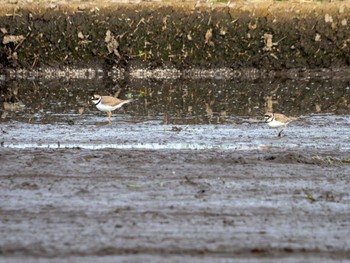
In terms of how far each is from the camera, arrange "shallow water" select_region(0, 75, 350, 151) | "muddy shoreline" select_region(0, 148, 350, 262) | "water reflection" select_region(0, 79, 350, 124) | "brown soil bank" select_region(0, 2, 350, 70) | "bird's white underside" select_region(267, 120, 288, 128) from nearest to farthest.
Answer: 1. "muddy shoreline" select_region(0, 148, 350, 262)
2. "shallow water" select_region(0, 75, 350, 151)
3. "bird's white underside" select_region(267, 120, 288, 128)
4. "water reflection" select_region(0, 79, 350, 124)
5. "brown soil bank" select_region(0, 2, 350, 70)

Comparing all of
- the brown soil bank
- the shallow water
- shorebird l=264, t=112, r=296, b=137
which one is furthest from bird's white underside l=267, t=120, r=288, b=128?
the brown soil bank

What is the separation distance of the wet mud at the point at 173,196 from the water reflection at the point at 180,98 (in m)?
2.36

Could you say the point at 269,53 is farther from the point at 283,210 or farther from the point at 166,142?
the point at 283,210

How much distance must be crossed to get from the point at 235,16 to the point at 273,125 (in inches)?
434

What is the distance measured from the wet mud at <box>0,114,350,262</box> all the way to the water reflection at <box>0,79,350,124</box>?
236 cm

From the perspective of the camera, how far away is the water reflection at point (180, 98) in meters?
16.7

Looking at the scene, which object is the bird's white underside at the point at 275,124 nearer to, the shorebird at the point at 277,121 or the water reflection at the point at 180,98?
the shorebird at the point at 277,121

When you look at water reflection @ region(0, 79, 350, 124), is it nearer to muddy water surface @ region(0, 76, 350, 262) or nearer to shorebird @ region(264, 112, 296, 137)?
muddy water surface @ region(0, 76, 350, 262)

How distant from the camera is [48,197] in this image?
8.99 meters

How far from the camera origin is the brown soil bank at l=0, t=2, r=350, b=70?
24578 millimetres

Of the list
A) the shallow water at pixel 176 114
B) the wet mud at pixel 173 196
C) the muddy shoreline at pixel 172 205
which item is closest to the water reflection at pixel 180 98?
the shallow water at pixel 176 114

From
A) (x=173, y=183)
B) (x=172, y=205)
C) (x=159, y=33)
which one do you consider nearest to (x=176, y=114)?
(x=173, y=183)

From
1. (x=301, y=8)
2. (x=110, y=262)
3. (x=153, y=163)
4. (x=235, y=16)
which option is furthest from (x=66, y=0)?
(x=110, y=262)

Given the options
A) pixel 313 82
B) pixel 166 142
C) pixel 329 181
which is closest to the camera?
pixel 329 181
